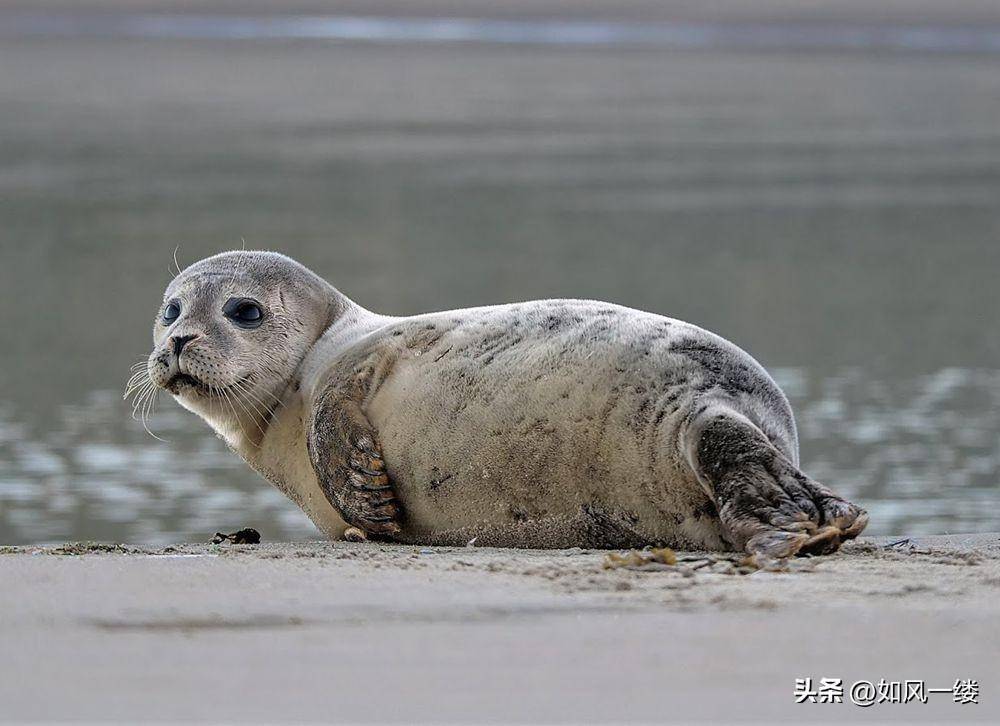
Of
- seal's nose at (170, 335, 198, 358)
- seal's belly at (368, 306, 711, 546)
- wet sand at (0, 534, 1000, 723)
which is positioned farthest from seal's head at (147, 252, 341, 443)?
wet sand at (0, 534, 1000, 723)

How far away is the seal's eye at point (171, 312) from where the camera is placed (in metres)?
6.44

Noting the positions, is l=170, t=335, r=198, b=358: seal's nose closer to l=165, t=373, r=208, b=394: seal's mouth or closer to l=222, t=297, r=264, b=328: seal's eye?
l=165, t=373, r=208, b=394: seal's mouth

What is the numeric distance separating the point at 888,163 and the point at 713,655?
84.8ft

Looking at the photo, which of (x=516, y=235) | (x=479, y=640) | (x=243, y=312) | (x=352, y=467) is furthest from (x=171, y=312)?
(x=516, y=235)

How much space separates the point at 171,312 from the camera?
6.46m

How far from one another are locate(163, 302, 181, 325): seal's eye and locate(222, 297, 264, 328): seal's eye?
0.55ft

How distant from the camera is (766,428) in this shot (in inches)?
207

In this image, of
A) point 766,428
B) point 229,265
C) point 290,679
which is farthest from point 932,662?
point 229,265

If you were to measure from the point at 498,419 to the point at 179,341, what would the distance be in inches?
49.7

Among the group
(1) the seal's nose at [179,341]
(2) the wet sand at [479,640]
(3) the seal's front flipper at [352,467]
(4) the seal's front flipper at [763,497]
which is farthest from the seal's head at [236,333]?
(4) the seal's front flipper at [763,497]

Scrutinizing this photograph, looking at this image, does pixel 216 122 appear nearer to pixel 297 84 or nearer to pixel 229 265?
pixel 297 84

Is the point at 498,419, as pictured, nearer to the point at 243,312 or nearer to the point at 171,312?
the point at 243,312

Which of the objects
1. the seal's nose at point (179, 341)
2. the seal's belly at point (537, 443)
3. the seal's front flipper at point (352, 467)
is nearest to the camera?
the seal's belly at point (537, 443)

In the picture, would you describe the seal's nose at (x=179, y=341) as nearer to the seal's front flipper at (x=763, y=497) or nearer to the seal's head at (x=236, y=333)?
the seal's head at (x=236, y=333)
